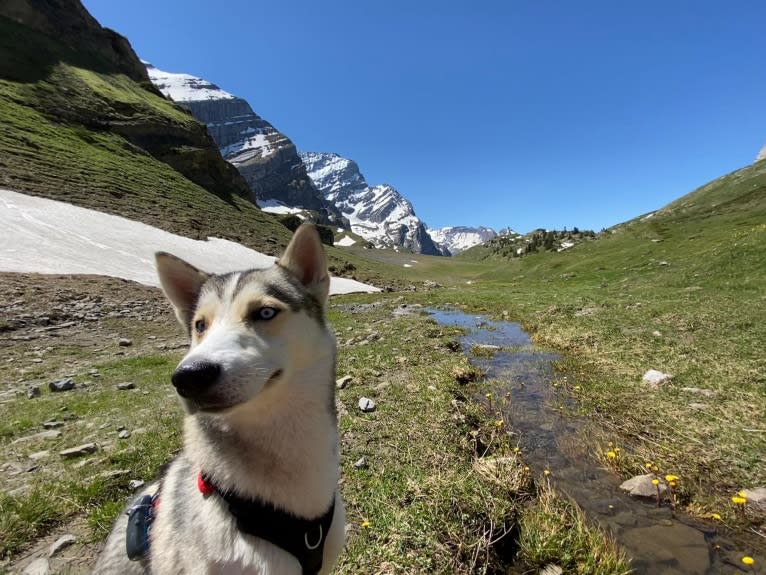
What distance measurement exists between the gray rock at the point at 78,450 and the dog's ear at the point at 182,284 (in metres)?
5.01

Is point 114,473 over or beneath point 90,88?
beneath

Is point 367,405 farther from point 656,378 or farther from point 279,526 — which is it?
point 656,378

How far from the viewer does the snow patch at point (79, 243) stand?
26.8 metres

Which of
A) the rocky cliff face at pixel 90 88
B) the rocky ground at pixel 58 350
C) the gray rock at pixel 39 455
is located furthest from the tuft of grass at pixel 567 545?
the rocky cliff face at pixel 90 88

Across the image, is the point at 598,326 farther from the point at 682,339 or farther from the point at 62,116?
the point at 62,116

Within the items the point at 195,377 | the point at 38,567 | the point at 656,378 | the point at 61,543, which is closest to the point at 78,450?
the point at 61,543

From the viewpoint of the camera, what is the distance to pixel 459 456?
6.96 m

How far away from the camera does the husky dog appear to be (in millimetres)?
3061

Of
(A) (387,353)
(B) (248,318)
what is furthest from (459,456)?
(A) (387,353)

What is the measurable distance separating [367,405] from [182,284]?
19.8 feet

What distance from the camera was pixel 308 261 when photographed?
474 cm

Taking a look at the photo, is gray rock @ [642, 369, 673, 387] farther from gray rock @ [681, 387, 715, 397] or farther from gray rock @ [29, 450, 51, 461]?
gray rock @ [29, 450, 51, 461]

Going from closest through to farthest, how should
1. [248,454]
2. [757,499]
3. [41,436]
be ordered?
[248,454], [757,499], [41,436]

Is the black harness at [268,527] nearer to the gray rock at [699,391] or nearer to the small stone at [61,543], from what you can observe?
the small stone at [61,543]
